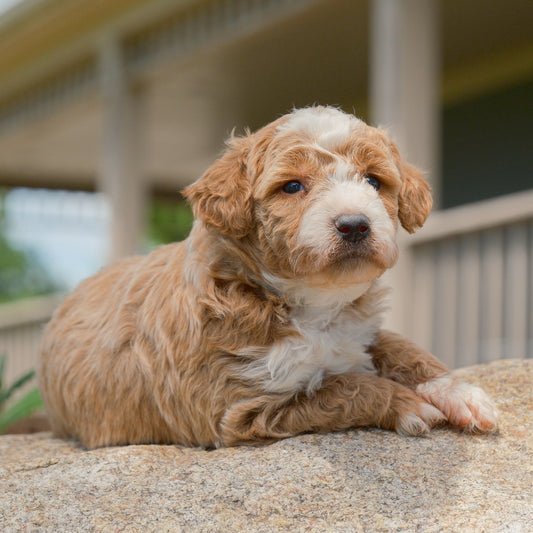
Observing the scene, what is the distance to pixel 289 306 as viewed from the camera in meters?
3.13

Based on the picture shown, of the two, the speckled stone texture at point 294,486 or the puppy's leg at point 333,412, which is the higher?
the puppy's leg at point 333,412

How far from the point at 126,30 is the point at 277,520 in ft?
31.6

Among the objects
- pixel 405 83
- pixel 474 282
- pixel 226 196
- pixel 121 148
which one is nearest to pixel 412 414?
pixel 226 196

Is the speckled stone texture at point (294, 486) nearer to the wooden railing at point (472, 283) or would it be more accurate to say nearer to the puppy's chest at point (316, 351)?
the puppy's chest at point (316, 351)

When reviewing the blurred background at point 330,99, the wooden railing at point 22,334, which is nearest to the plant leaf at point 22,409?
the blurred background at point 330,99

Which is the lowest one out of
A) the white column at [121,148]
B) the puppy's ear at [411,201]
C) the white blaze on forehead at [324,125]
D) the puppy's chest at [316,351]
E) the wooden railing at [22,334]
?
the wooden railing at [22,334]

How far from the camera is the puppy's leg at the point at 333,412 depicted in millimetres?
3068

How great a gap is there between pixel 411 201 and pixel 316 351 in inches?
28.2

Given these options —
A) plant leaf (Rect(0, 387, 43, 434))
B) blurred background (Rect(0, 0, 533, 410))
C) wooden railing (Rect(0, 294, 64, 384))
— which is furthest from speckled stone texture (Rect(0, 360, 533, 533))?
wooden railing (Rect(0, 294, 64, 384))

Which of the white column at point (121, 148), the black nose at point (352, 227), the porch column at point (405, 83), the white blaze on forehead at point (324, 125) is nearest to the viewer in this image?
the black nose at point (352, 227)

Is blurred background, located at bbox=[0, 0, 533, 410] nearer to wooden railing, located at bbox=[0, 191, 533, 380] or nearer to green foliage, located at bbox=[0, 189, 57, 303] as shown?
wooden railing, located at bbox=[0, 191, 533, 380]

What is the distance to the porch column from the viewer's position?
7.54 meters

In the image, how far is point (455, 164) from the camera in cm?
1340

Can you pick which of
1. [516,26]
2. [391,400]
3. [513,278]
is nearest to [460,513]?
[391,400]
